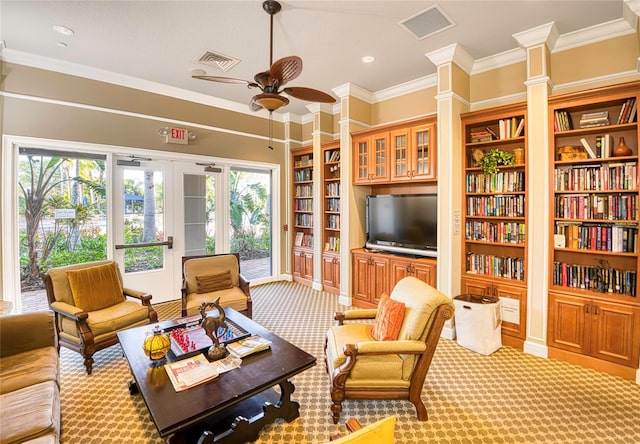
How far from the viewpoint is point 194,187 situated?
4938 mm

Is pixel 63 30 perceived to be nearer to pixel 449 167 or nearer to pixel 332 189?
pixel 332 189

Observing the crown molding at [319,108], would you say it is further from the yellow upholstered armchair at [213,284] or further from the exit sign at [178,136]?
the yellow upholstered armchair at [213,284]

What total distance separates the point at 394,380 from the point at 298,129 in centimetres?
493

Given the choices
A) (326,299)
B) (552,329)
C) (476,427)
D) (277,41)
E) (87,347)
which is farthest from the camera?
(326,299)

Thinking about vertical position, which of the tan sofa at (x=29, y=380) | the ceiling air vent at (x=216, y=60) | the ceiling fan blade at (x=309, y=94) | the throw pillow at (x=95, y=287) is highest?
the ceiling air vent at (x=216, y=60)

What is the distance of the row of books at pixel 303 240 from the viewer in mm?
5773

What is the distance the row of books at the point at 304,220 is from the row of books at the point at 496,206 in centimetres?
290

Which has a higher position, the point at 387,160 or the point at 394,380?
the point at 387,160

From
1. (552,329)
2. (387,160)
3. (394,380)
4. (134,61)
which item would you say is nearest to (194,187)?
(134,61)

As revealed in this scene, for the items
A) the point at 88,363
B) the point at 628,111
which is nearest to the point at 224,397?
the point at 88,363

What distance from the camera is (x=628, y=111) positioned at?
8.84 feet

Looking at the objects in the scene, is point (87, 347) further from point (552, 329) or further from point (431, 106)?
point (431, 106)

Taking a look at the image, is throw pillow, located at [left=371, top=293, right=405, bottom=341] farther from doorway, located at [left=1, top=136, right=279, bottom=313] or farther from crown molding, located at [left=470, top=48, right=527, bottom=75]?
doorway, located at [left=1, top=136, right=279, bottom=313]

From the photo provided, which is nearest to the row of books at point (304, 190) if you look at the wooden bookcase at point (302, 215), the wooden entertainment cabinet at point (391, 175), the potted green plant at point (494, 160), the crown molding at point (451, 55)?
the wooden bookcase at point (302, 215)
